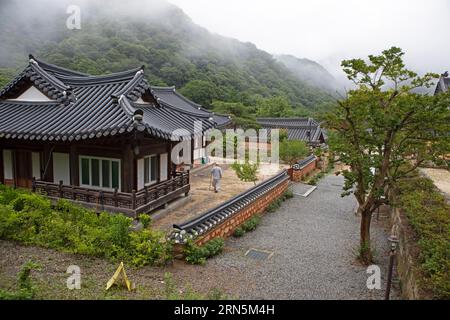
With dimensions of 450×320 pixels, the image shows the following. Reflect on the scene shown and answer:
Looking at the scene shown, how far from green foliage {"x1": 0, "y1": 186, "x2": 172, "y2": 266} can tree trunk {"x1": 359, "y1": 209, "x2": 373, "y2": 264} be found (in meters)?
5.66

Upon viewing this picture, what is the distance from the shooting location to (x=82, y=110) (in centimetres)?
1326

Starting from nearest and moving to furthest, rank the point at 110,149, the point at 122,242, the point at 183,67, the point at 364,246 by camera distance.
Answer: the point at 122,242 → the point at 364,246 → the point at 110,149 → the point at 183,67

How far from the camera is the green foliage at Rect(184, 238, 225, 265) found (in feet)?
32.4

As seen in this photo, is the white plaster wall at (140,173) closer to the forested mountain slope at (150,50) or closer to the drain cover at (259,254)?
the drain cover at (259,254)

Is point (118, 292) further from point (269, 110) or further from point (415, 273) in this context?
point (269, 110)

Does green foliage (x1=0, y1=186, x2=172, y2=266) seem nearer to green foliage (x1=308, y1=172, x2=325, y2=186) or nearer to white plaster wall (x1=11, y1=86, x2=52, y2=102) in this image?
white plaster wall (x1=11, y1=86, x2=52, y2=102)

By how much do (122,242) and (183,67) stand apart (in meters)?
74.9

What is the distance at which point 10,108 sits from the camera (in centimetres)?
1470

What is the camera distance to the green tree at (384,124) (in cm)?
881

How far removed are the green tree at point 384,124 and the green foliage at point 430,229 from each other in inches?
51.6

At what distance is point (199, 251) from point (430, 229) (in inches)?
241

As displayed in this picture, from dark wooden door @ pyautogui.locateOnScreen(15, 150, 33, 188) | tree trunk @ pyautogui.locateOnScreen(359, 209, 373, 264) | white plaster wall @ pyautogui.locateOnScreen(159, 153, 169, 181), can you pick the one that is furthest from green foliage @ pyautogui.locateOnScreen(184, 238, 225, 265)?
dark wooden door @ pyautogui.locateOnScreen(15, 150, 33, 188)

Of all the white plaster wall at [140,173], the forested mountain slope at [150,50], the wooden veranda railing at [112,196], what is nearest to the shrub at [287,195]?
the wooden veranda railing at [112,196]
